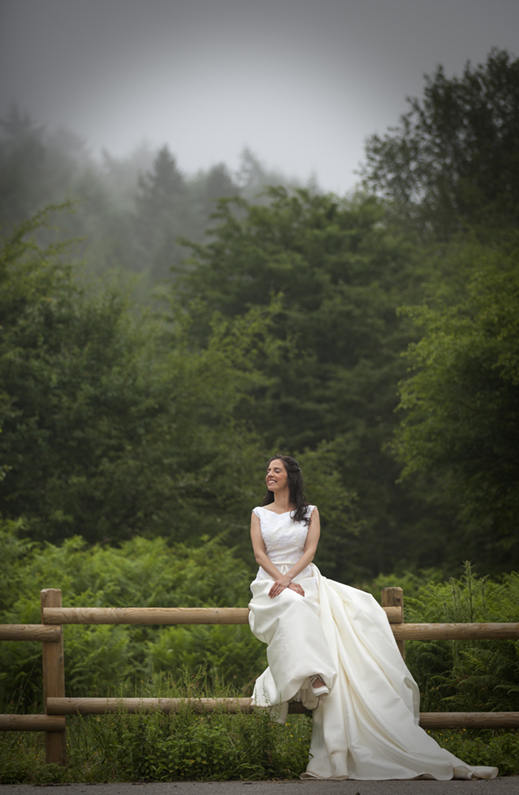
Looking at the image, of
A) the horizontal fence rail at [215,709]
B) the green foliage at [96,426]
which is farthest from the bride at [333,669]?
the green foliage at [96,426]

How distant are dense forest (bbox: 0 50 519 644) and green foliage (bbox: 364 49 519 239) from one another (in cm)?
11

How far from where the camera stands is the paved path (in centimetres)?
417

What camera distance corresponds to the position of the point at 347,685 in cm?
486

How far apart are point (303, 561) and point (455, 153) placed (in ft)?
108

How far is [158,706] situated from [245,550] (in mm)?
14731

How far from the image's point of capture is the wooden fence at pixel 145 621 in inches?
198

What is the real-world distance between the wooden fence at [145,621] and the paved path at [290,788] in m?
0.58

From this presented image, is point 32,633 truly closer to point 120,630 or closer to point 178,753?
point 178,753

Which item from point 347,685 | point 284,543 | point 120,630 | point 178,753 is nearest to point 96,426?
point 120,630

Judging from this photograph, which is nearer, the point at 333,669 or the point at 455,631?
the point at 333,669

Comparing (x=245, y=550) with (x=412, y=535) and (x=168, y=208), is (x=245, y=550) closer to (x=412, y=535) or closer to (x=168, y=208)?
(x=412, y=535)

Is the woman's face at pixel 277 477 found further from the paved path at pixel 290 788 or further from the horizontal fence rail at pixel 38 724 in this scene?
the horizontal fence rail at pixel 38 724

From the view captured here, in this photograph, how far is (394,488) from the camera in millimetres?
27875

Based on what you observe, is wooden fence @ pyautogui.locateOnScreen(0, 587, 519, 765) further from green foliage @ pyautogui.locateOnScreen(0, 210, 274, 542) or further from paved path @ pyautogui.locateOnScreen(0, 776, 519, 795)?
green foliage @ pyautogui.locateOnScreen(0, 210, 274, 542)
